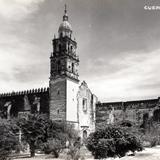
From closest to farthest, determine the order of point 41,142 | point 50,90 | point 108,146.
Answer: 1. point 108,146
2. point 41,142
3. point 50,90

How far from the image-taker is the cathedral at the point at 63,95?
4434 cm

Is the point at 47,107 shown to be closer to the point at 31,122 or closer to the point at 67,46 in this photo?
the point at 67,46

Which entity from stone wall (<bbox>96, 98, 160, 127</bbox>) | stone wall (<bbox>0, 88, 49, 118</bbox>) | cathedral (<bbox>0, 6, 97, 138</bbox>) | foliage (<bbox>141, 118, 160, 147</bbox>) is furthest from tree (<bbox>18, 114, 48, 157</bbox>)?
stone wall (<bbox>96, 98, 160, 127</bbox>)

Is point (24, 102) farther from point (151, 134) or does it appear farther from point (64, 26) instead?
point (151, 134)

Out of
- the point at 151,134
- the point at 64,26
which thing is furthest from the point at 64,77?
the point at 151,134

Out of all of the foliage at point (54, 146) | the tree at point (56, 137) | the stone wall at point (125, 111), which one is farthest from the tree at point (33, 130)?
the stone wall at point (125, 111)

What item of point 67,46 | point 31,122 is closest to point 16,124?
point 31,122

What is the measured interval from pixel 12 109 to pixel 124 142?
3368cm

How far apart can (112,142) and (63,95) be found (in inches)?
994

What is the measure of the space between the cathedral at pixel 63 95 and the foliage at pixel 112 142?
23.5 m

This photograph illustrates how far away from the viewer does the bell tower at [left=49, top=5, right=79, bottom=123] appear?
145 ft

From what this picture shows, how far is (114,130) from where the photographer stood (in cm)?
1959

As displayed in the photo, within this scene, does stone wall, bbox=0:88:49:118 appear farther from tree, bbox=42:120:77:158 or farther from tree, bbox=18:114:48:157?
tree, bbox=18:114:48:157

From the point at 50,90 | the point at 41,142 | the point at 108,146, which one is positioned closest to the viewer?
the point at 108,146
